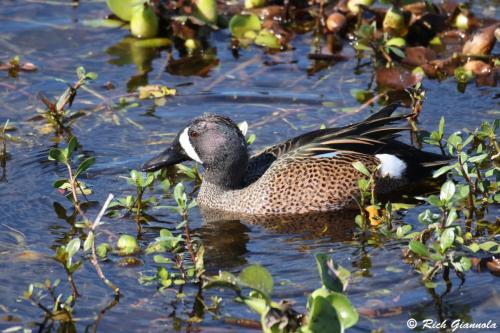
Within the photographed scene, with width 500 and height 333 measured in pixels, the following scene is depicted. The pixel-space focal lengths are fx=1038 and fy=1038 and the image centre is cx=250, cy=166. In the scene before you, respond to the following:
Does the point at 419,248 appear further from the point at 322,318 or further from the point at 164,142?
the point at 164,142

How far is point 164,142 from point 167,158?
2.40 feet

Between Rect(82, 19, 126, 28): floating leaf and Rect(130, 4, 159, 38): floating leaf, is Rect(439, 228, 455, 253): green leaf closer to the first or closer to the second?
Rect(130, 4, 159, 38): floating leaf

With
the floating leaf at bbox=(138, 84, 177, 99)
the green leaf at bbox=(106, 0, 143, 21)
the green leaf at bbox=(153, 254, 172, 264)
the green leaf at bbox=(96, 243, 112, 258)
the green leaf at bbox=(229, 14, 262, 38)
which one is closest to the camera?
the green leaf at bbox=(153, 254, 172, 264)

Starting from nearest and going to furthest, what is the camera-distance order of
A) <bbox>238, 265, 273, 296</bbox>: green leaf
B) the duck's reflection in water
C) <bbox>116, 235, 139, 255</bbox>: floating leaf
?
<bbox>238, 265, 273, 296</bbox>: green leaf < <bbox>116, 235, 139, 255</bbox>: floating leaf < the duck's reflection in water

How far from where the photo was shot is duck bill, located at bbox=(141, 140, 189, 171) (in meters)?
6.73

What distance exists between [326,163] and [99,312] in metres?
2.11

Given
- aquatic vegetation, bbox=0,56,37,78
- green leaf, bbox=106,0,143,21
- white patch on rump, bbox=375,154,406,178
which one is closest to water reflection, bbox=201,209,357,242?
white patch on rump, bbox=375,154,406,178

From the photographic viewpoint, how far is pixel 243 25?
9.20 m

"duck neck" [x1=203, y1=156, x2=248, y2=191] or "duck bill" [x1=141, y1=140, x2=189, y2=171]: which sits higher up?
"duck bill" [x1=141, y1=140, x2=189, y2=171]

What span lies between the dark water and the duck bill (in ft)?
0.70

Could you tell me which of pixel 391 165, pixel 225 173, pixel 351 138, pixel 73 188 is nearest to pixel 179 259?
pixel 73 188

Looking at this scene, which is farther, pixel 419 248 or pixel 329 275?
pixel 419 248

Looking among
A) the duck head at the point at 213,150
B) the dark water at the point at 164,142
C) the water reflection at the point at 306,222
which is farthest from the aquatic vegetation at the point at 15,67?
the water reflection at the point at 306,222

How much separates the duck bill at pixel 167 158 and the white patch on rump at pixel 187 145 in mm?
32
